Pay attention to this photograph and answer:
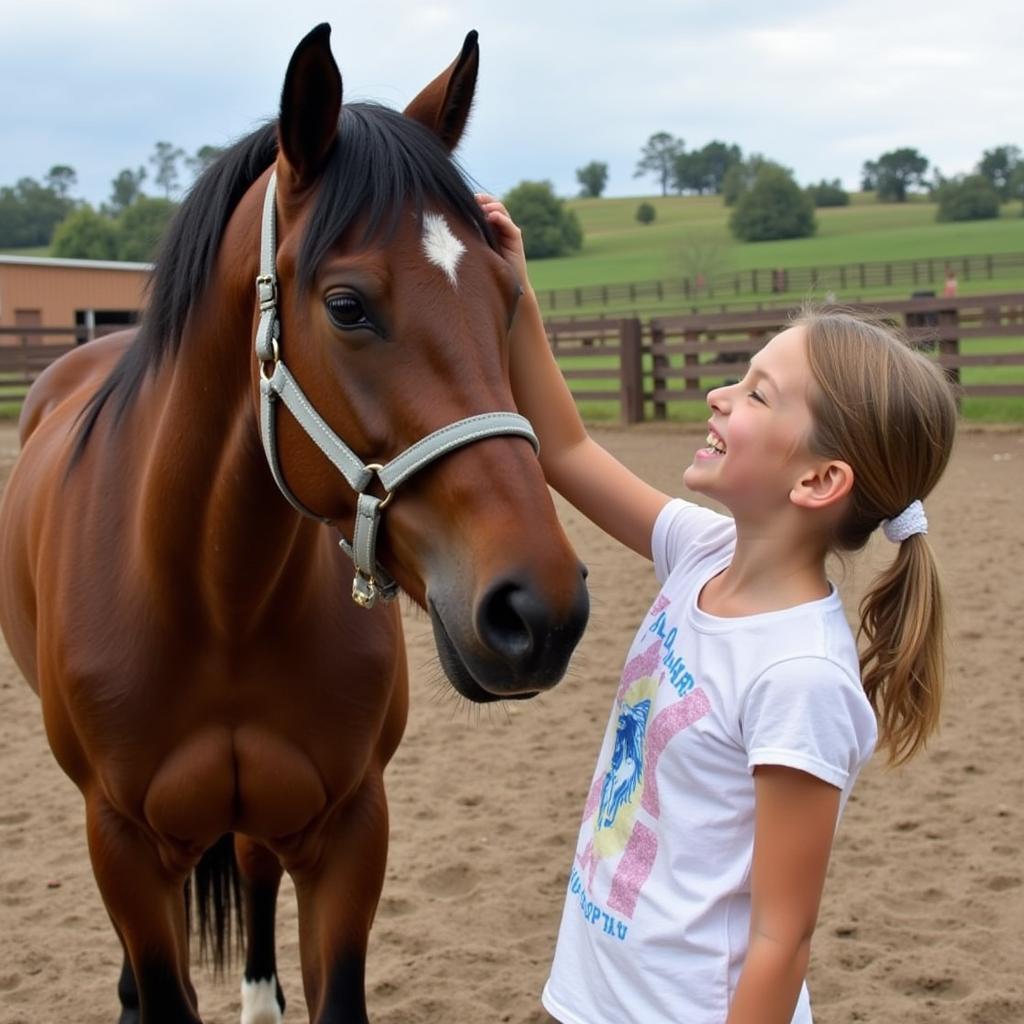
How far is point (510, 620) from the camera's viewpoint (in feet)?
5.59

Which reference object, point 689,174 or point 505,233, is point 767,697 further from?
point 689,174

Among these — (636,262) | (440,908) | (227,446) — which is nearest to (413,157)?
(227,446)

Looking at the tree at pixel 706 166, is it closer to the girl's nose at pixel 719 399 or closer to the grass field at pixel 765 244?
the grass field at pixel 765 244

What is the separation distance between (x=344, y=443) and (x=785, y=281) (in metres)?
52.4

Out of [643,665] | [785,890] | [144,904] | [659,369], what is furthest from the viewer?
[659,369]

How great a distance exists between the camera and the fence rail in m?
48.4

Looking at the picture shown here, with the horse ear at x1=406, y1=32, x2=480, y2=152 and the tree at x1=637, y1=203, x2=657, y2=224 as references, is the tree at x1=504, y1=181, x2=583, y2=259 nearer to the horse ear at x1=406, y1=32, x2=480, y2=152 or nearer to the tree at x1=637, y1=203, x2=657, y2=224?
the tree at x1=637, y1=203, x2=657, y2=224

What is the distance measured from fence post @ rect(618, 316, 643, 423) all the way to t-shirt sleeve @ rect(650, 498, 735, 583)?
578 inches

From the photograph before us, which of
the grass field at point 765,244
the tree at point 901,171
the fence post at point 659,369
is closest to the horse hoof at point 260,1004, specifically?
the fence post at point 659,369

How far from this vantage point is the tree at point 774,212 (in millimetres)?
74250

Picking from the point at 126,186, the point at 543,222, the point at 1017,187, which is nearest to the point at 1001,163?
the point at 1017,187

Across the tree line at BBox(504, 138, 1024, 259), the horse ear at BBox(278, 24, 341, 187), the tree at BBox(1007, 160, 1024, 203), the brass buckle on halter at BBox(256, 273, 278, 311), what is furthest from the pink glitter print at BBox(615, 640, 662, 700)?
the tree at BBox(1007, 160, 1024, 203)

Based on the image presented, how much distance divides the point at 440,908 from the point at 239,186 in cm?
261

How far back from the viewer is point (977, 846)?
4.28 meters
